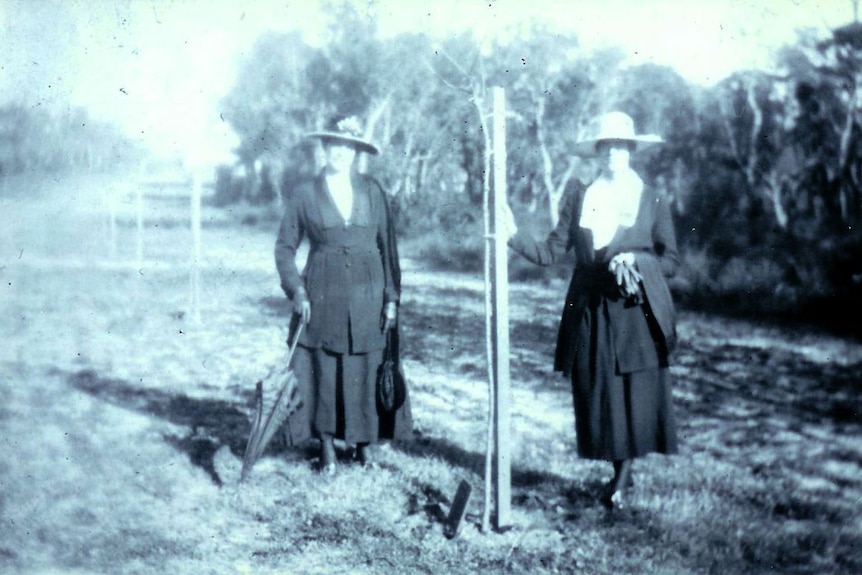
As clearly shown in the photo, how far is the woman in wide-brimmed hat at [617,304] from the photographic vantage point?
342 cm

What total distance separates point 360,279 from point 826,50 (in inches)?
138

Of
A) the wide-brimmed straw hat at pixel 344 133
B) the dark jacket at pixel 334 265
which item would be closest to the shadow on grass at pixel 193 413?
the dark jacket at pixel 334 265

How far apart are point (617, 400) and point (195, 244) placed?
5.24 metres

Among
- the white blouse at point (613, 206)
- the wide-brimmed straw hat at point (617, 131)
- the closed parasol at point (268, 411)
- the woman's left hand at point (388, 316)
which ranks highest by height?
the wide-brimmed straw hat at point (617, 131)

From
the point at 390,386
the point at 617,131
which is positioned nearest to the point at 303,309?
the point at 390,386

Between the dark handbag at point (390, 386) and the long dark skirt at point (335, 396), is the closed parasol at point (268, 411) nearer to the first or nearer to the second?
the long dark skirt at point (335, 396)

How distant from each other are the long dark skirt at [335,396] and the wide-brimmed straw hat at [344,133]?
1099 millimetres

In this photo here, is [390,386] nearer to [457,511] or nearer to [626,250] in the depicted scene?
[457,511]

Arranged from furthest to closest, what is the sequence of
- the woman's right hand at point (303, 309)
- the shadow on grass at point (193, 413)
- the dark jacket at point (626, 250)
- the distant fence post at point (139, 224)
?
the distant fence post at point (139, 224)
the shadow on grass at point (193, 413)
the woman's right hand at point (303, 309)
the dark jacket at point (626, 250)

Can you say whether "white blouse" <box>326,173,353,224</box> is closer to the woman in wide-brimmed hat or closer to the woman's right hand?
the woman's right hand

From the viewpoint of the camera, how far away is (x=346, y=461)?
4.25m

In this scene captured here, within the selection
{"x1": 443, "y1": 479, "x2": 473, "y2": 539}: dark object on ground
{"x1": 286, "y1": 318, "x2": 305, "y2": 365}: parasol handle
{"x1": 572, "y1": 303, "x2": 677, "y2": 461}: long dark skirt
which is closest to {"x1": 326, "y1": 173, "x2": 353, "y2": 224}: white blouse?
{"x1": 286, "y1": 318, "x2": 305, "y2": 365}: parasol handle

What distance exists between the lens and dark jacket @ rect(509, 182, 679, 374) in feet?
11.2

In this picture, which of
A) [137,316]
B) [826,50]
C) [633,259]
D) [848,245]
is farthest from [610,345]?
[137,316]
